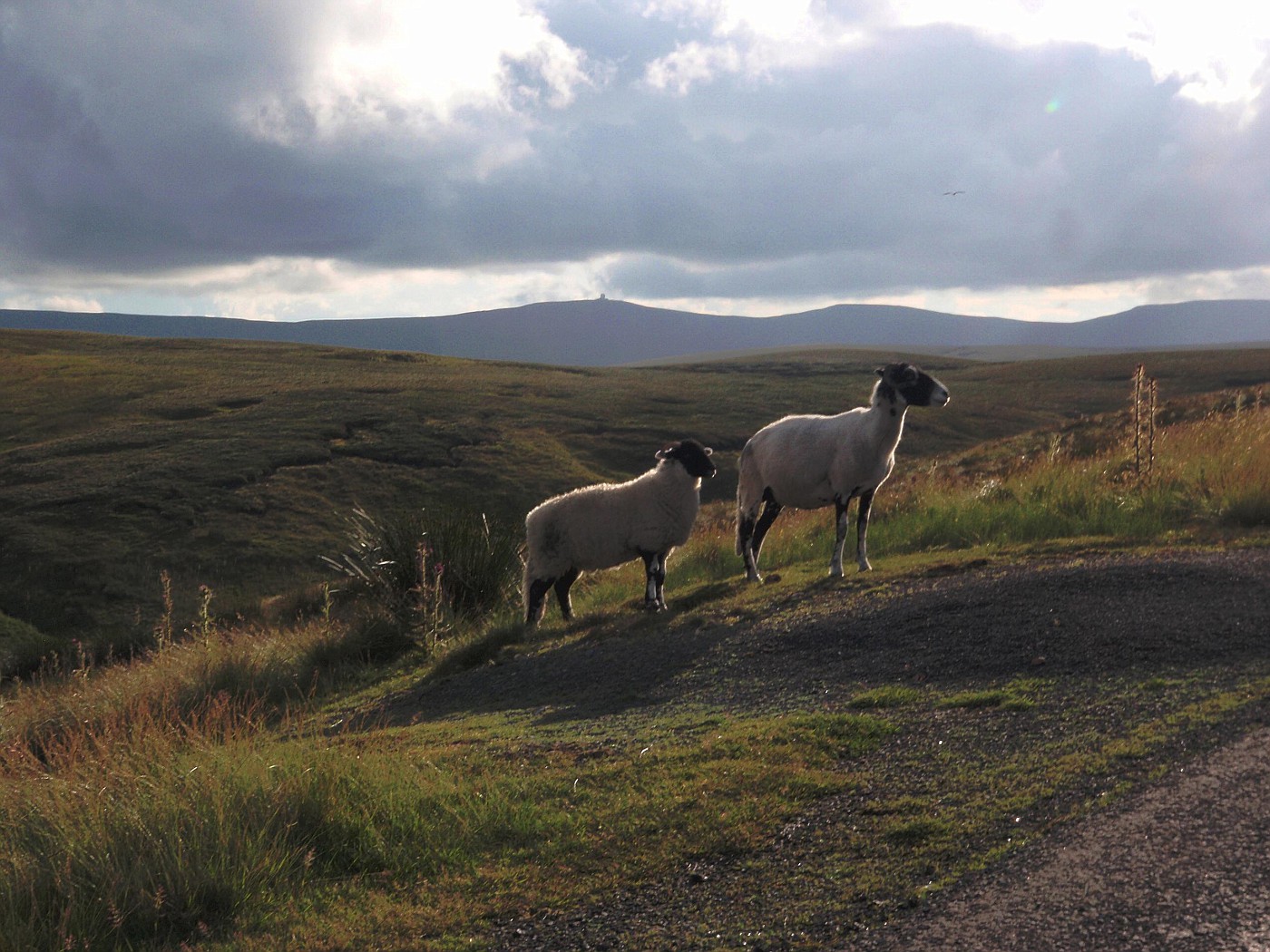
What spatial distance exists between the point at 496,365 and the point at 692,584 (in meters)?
100

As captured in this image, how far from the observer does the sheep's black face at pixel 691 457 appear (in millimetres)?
14930

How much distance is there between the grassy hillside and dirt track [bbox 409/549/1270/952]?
26.1ft

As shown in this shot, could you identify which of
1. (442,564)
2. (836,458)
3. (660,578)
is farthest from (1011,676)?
(442,564)

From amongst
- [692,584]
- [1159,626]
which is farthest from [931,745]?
[692,584]

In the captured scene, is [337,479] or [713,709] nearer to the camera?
[713,709]

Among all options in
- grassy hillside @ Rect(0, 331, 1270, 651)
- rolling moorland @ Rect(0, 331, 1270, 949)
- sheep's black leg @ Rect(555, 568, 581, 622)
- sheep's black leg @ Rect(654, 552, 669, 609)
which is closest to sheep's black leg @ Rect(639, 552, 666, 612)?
sheep's black leg @ Rect(654, 552, 669, 609)

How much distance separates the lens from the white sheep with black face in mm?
14773

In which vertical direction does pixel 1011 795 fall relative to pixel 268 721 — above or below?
above

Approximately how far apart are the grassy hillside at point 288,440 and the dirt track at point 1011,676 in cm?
796

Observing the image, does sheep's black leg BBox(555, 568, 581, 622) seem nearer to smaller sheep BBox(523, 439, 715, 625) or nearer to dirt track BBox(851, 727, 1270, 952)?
smaller sheep BBox(523, 439, 715, 625)

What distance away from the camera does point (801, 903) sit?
509 cm

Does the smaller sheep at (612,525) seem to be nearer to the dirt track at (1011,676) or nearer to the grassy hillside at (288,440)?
the dirt track at (1011,676)

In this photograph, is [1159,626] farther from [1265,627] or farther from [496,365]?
[496,365]

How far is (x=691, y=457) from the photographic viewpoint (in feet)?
49.2
